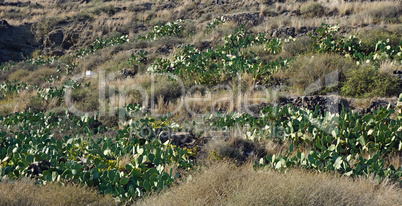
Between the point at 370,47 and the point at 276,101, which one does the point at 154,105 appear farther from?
the point at 370,47

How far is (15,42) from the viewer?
1955cm

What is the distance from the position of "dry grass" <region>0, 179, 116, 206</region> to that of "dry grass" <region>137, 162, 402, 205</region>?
53 cm

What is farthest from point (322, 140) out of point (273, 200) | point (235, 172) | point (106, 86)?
point (106, 86)

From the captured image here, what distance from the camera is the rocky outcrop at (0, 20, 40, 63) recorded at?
18.3 m

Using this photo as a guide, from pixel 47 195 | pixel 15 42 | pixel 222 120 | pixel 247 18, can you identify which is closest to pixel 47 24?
pixel 15 42

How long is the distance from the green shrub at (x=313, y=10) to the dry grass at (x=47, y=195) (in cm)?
1340

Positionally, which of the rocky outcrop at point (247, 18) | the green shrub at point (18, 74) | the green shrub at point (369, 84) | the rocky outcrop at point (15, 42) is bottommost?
the green shrub at point (18, 74)

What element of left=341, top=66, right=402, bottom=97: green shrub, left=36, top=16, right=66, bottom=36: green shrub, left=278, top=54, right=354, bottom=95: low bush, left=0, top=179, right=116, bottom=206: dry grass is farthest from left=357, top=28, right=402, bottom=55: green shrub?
left=36, top=16, right=66, bottom=36: green shrub

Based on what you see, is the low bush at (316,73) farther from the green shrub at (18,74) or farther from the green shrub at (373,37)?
the green shrub at (18,74)

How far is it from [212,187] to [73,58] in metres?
14.7

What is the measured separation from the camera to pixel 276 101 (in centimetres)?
671

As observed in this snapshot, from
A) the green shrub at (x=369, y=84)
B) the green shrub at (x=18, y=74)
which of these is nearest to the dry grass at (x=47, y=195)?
the green shrub at (x=369, y=84)

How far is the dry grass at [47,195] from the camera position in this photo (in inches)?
116

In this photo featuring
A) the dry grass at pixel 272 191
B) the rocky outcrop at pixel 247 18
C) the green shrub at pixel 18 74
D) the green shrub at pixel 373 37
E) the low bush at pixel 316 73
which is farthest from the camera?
the rocky outcrop at pixel 247 18
